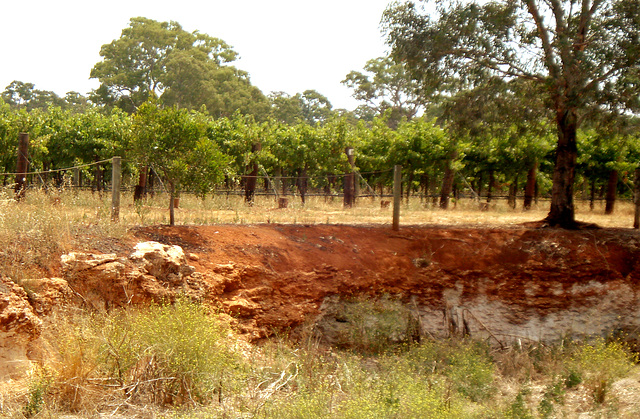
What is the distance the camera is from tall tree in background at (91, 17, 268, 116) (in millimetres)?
40719

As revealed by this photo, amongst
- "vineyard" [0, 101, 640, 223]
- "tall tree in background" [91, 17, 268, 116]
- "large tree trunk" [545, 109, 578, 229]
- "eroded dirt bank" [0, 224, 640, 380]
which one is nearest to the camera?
"eroded dirt bank" [0, 224, 640, 380]

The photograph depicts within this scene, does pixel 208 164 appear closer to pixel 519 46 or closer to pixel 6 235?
pixel 6 235

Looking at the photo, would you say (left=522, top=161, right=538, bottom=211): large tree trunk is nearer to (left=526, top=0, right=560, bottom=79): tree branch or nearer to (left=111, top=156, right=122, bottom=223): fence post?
(left=526, top=0, right=560, bottom=79): tree branch

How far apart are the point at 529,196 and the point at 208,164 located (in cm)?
1353

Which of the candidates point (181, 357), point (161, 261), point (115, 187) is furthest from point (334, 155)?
point (181, 357)

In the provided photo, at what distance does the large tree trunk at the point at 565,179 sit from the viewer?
39.7ft

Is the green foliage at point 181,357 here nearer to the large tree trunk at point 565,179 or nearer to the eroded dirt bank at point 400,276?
the eroded dirt bank at point 400,276

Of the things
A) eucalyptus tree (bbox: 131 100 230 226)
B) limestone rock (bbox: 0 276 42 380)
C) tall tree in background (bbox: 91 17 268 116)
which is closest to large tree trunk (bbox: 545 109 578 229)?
eucalyptus tree (bbox: 131 100 230 226)

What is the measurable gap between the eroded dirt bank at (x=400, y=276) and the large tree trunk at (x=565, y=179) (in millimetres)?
739

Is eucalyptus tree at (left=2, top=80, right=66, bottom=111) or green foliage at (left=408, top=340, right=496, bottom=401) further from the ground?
eucalyptus tree at (left=2, top=80, right=66, bottom=111)

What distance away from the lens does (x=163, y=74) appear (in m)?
41.2

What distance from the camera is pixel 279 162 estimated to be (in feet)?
67.5

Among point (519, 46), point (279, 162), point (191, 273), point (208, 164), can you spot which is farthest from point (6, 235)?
point (279, 162)

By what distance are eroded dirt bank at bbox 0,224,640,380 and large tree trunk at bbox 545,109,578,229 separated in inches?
29.1
